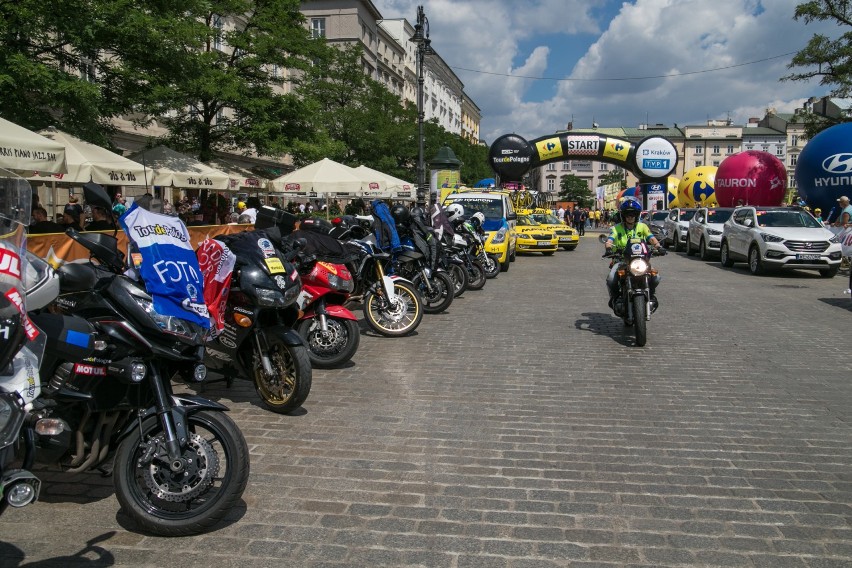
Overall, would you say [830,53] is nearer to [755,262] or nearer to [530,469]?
[755,262]

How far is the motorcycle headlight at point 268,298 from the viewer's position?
16.8 ft

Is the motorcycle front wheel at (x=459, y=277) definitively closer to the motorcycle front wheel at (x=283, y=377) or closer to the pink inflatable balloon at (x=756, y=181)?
the motorcycle front wheel at (x=283, y=377)

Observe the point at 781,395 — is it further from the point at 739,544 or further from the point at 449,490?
the point at 449,490

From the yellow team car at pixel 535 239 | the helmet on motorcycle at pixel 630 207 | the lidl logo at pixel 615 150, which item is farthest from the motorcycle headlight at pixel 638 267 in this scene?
the lidl logo at pixel 615 150

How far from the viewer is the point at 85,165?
11.5 metres

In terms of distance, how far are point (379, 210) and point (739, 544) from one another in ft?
23.6

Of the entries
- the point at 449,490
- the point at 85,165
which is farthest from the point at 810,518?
the point at 85,165

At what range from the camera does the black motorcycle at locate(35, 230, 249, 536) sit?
331 cm

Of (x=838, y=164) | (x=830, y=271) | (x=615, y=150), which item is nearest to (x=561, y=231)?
(x=615, y=150)

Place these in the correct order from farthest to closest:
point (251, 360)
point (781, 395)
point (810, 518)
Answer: point (781, 395), point (251, 360), point (810, 518)

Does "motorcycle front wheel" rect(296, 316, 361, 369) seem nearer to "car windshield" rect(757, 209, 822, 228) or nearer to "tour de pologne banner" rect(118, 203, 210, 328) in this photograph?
"tour de pologne banner" rect(118, 203, 210, 328)

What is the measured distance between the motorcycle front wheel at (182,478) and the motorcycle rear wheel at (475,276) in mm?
10658

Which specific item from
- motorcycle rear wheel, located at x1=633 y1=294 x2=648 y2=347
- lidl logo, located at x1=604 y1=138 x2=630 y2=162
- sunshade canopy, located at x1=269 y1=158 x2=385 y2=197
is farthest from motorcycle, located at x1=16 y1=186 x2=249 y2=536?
lidl logo, located at x1=604 y1=138 x2=630 y2=162

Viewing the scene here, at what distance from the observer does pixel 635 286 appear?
850cm
